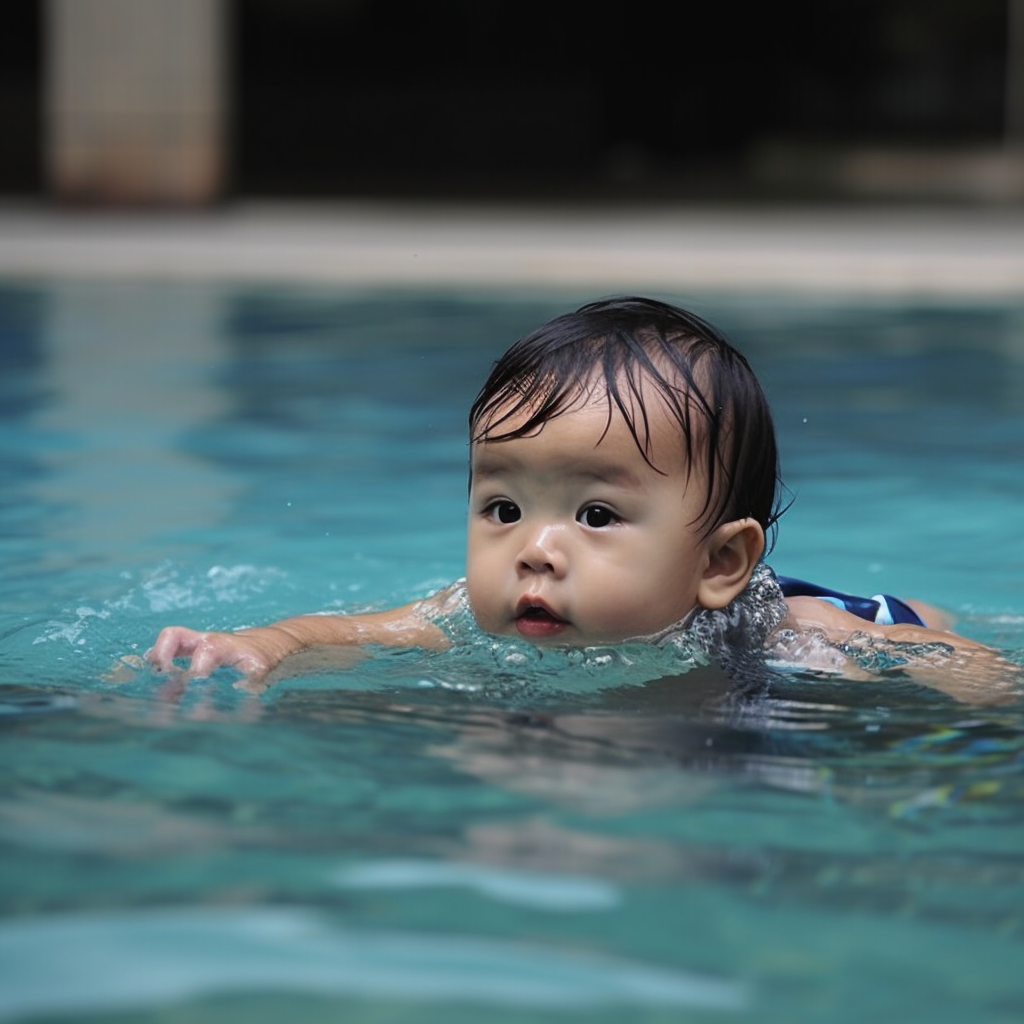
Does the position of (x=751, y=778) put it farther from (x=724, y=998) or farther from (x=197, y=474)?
(x=197, y=474)

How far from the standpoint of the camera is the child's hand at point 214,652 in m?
2.84

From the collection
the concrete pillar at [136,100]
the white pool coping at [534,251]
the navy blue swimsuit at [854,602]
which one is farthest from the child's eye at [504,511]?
the concrete pillar at [136,100]

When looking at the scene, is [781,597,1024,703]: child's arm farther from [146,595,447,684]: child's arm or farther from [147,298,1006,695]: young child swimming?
[146,595,447,684]: child's arm

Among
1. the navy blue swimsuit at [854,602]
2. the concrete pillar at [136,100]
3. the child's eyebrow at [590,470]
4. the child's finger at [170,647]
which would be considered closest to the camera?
the child's finger at [170,647]

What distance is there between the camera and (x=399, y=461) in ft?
19.4

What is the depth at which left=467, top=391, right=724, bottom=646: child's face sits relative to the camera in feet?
9.58

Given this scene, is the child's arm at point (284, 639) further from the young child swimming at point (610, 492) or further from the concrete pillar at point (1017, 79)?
the concrete pillar at point (1017, 79)

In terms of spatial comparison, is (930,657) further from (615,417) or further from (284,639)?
(284,639)

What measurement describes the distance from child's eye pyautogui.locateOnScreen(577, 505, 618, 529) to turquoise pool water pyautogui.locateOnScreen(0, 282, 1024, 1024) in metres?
0.21

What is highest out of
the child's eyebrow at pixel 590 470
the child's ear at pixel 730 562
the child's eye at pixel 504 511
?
the child's eyebrow at pixel 590 470

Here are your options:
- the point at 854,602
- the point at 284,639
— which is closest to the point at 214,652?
the point at 284,639

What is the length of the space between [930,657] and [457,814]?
1150 millimetres

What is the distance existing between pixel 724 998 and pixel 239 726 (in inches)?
40.9

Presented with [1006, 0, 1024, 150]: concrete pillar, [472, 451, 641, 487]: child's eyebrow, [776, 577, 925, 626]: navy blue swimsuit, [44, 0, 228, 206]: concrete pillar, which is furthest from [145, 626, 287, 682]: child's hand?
[1006, 0, 1024, 150]: concrete pillar
